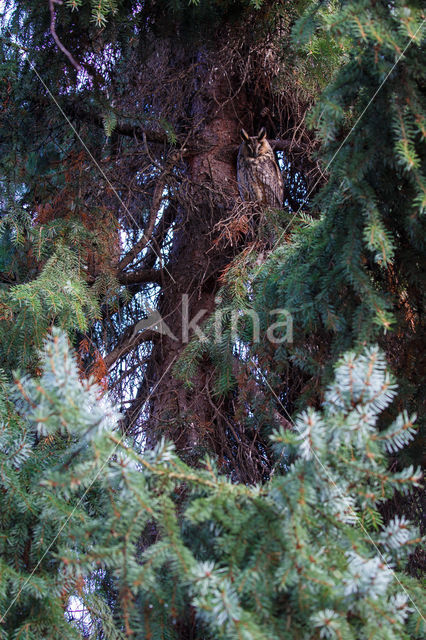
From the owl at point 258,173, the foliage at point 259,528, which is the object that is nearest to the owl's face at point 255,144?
the owl at point 258,173

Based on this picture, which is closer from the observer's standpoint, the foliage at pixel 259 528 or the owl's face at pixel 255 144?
the foliage at pixel 259 528

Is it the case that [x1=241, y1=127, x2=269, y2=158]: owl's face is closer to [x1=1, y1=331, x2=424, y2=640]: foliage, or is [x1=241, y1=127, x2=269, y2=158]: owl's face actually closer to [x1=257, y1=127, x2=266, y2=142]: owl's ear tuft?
[x1=257, y1=127, x2=266, y2=142]: owl's ear tuft

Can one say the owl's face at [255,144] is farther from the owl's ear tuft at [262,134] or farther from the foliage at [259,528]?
the foliage at [259,528]

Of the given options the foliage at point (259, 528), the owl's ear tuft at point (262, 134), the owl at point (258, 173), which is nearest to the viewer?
the foliage at point (259, 528)

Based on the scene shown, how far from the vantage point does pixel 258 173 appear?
121 inches

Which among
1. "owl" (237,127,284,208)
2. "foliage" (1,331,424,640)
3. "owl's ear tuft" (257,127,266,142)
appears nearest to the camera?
"foliage" (1,331,424,640)

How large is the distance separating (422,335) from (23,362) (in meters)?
1.37

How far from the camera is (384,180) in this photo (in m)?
1.65

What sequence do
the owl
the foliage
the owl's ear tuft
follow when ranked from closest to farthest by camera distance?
the foliage → the owl → the owl's ear tuft

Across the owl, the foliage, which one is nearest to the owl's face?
the owl

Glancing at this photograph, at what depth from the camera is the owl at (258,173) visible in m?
3.07

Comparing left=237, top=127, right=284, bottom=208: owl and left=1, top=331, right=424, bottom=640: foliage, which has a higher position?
left=237, top=127, right=284, bottom=208: owl

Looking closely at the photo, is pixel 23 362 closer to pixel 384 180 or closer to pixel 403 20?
pixel 384 180

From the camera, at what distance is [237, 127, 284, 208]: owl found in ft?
10.1
